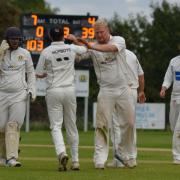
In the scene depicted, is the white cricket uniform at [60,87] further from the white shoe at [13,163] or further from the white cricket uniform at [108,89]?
the white shoe at [13,163]

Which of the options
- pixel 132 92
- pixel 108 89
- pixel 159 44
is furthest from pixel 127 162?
pixel 159 44

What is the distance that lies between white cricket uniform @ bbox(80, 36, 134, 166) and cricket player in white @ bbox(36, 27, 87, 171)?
16.3 inches

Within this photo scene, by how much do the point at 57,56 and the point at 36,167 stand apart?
206cm

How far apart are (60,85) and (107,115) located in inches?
39.9

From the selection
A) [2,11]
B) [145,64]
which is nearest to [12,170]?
[145,64]

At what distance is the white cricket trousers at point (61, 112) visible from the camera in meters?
14.2

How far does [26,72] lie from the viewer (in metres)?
15.4

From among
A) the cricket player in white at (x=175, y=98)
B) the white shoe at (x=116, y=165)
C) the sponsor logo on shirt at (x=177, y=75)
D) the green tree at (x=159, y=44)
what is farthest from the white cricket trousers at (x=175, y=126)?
the green tree at (x=159, y=44)

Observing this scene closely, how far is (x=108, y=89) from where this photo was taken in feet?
48.3

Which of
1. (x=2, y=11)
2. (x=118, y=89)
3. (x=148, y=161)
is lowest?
(x=148, y=161)

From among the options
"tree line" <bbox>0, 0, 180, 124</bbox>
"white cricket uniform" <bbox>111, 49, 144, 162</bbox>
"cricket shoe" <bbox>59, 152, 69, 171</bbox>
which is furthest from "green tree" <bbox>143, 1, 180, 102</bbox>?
"cricket shoe" <bbox>59, 152, 69, 171</bbox>

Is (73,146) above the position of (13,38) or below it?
below

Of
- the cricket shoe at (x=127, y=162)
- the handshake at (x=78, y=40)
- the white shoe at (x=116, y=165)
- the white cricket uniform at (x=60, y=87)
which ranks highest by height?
the handshake at (x=78, y=40)

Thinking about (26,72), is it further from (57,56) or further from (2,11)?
(2,11)
